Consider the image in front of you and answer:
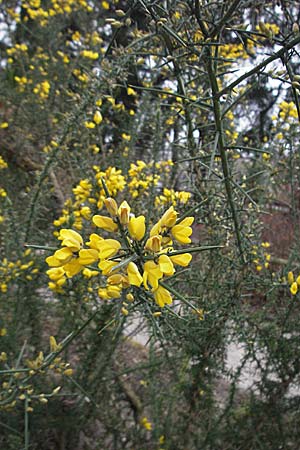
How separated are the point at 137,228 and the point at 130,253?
0.15ft

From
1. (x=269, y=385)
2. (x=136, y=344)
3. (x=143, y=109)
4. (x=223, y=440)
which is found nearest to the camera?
(x=269, y=385)

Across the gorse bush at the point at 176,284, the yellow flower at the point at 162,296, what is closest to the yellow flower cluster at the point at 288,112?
the gorse bush at the point at 176,284

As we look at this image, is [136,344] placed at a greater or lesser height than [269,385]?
greater

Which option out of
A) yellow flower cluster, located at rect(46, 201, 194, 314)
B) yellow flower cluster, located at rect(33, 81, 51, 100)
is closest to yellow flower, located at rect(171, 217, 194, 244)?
yellow flower cluster, located at rect(46, 201, 194, 314)

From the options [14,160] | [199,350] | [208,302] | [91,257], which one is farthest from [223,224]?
[14,160]

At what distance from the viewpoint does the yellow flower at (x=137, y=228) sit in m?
0.72

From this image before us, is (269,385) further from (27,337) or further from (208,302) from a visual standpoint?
(27,337)

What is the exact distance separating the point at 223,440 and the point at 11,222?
4.39ft

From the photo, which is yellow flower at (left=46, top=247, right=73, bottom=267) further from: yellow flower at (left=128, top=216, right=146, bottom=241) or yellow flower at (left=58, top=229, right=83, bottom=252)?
yellow flower at (left=128, top=216, right=146, bottom=241)

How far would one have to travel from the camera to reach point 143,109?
8.70ft

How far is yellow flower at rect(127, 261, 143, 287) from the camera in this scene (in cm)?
66

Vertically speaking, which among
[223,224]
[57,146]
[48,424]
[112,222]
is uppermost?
[57,146]

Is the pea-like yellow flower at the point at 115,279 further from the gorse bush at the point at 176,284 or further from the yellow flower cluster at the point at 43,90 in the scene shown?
the yellow flower cluster at the point at 43,90

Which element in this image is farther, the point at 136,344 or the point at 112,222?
the point at 136,344
